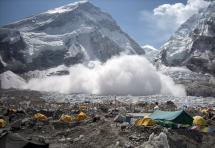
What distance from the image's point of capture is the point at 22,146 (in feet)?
76.0

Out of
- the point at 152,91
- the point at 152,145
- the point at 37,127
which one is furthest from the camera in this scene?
the point at 152,91

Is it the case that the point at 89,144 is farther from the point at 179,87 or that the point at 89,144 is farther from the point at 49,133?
the point at 179,87

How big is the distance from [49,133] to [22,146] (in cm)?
1459

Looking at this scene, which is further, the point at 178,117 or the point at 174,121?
the point at 178,117

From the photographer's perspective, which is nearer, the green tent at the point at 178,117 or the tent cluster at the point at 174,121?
the tent cluster at the point at 174,121

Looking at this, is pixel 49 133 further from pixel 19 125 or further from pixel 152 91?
pixel 152 91

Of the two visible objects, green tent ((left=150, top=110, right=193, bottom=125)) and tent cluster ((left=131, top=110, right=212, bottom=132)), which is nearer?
tent cluster ((left=131, top=110, right=212, bottom=132))

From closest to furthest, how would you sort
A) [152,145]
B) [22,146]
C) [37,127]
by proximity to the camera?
1. [22,146]
2. [152,145]
3. [37,127]

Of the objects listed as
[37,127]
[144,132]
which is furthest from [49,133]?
[144,132]

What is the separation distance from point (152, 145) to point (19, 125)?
68.0 ft

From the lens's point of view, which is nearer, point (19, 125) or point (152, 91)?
point (19, 125)

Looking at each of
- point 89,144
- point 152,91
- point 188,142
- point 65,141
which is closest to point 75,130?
point 65,141

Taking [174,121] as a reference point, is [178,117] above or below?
above

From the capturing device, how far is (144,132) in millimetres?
31594
